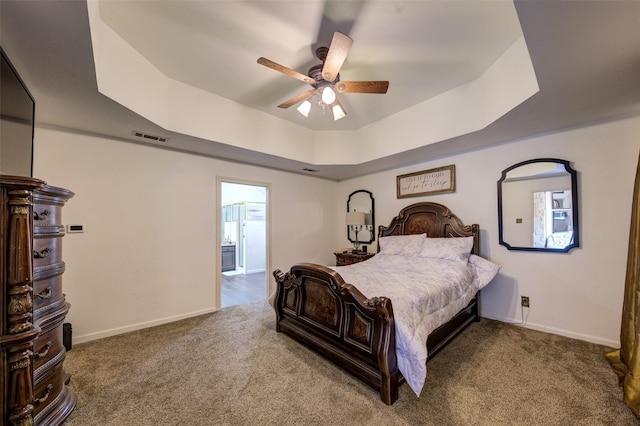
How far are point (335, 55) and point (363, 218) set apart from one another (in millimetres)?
2935

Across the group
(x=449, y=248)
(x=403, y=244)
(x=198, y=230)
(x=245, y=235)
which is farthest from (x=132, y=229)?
(x=449, y=248)

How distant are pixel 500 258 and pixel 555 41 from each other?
2.51 m

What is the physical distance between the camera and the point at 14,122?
1.77m

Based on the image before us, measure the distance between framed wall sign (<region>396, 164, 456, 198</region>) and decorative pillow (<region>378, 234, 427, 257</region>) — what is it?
0.77 m

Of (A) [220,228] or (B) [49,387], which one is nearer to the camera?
(B) [49,387]

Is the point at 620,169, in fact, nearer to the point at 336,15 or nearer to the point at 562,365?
the point at 562,365

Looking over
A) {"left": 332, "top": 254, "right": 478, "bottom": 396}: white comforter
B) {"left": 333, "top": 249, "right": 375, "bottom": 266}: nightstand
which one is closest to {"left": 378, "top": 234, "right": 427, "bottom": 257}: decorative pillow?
{"left": 332, "top": 254, "right": 478, "bottom": 396}: white comforter

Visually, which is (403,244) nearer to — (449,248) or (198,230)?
(449,248)

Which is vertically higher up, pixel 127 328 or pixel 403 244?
pixel 403 244

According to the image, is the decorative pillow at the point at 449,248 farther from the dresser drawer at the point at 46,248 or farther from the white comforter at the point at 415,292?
the dresser drawer at the point at 46,248

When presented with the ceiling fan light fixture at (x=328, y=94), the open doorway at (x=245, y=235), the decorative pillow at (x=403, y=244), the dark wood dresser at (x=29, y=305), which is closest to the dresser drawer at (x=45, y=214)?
the dark wood dresser at (x=29, y=305)

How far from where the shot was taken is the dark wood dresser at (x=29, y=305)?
124 cm

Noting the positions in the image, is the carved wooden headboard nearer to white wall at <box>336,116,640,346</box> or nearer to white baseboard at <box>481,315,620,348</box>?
white wall at <box>336,116,640,346</box>

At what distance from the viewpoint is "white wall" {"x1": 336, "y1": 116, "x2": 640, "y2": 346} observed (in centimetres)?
242
